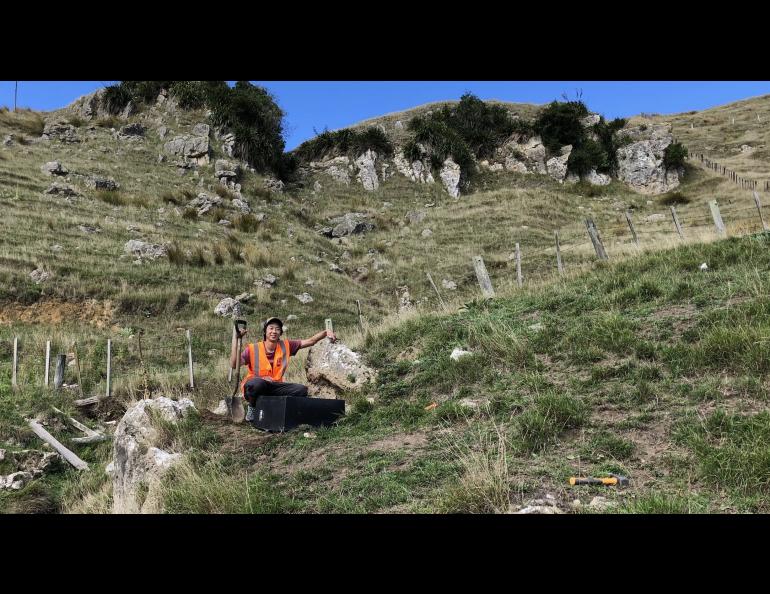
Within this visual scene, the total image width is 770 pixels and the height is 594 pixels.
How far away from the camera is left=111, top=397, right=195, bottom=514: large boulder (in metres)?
5.00

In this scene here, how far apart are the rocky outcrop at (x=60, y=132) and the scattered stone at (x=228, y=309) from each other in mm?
21913

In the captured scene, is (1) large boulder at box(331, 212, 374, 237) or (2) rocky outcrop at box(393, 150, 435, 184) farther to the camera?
(2) rocky outcrop at box(393, 150, 435, 184)

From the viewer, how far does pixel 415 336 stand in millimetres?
9602

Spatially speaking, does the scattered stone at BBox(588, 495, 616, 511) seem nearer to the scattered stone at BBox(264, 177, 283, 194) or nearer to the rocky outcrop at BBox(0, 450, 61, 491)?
the rocky outcrop at BBox(0, 450, 61, 491)

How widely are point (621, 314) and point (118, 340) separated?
41.6ft

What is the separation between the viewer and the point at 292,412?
21.5 ft

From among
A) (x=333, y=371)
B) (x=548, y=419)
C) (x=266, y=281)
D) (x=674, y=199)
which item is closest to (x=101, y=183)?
(x=266, y=281)

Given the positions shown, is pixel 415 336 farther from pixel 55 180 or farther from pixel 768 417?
pixel 55 180

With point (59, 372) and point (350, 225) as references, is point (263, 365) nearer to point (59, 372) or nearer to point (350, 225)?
point (59, 372)

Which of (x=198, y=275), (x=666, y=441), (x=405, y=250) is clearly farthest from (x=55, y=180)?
(x=666, y=441)

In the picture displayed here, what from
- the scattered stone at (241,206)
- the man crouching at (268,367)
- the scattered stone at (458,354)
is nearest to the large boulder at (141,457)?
the man crouching at (268,367)

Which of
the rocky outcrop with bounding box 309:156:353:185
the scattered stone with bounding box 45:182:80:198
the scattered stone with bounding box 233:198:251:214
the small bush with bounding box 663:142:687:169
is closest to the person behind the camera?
the scattered stone with bounding box 45:182:80:198

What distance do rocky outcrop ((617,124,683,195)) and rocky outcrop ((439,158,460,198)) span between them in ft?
46.3

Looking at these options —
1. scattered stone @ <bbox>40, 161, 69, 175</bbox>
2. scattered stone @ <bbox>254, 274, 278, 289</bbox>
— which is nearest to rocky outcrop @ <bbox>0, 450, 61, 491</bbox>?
scattered stone @ <bbox>254, 274, 278, 289</bbox>
